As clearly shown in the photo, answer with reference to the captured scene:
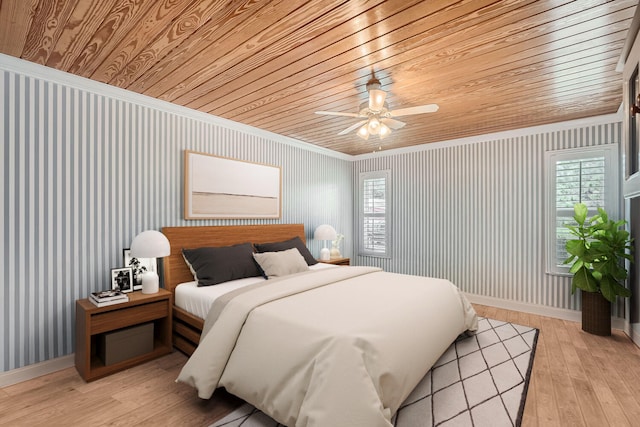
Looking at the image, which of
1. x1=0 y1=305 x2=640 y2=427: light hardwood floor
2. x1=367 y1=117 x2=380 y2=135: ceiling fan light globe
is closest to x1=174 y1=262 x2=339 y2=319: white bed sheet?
x1=0 y1=305 x2=640 y2=427: light hardwood floor

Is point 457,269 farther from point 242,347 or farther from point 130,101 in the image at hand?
point 130,101

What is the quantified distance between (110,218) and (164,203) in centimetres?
50

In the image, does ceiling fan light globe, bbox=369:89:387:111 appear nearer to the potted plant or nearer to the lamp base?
the lamp base

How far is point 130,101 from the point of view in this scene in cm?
289

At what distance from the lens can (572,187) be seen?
3691mm

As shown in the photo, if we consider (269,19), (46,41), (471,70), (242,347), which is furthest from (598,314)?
(46,41)

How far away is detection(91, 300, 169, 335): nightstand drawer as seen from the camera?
92.4 inches

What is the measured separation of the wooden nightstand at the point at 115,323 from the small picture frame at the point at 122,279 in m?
0.13

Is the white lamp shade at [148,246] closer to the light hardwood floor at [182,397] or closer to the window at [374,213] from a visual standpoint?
the light hardwood floor at [182,397]

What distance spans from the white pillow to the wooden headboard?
462 millimetres

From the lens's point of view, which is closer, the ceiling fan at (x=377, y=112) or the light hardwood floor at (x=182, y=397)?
the light hardwood floor at (x=182, y=397)

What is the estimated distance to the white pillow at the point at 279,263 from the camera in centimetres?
324

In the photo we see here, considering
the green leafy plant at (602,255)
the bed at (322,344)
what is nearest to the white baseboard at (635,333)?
the green leafy plant at (602,255)

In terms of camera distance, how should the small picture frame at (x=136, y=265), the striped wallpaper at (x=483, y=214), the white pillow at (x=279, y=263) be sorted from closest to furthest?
the small picture frame at (x=136, y=265) < the white pillow at (x=279, y=263) < the striped wallpaper at (x=483, y=214)
